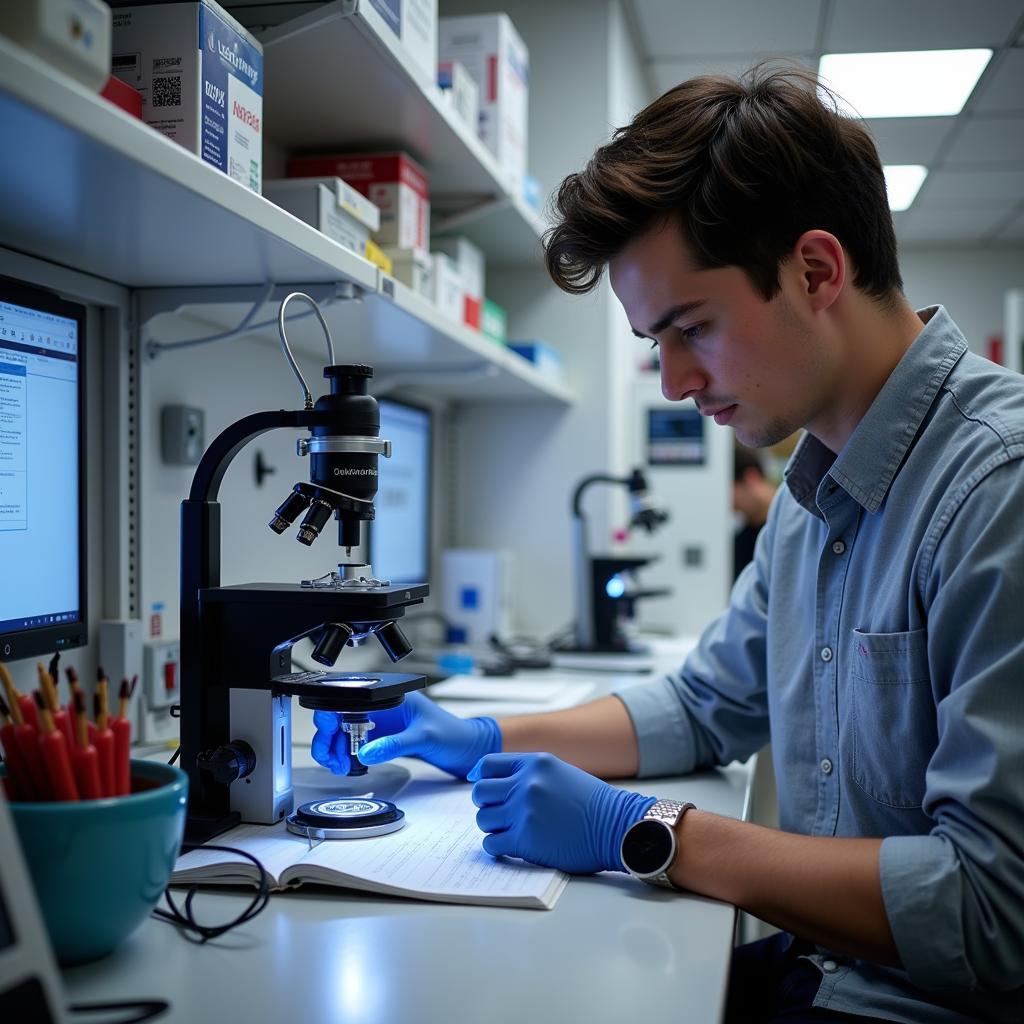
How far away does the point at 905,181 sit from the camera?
470cm

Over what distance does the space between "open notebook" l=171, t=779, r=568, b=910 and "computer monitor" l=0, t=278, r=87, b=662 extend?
13.4 inches

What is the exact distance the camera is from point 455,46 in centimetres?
220

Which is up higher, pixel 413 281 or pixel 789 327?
pixel 413 281

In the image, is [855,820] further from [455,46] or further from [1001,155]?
[1001,155]

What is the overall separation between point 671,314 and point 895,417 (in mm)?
264

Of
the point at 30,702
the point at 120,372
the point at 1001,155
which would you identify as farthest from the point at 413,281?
the point at 1001,155

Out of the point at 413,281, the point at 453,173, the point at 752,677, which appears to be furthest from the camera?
the point at 453,173

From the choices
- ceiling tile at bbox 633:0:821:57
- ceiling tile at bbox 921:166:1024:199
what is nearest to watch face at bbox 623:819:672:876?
ceiling tile at bbox 633:0:821:57

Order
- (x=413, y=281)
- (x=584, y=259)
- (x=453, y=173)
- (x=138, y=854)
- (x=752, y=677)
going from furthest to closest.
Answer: (x=453, y=173)
(x=413, y=281)
(x=752, y=677)
(x=584, y=259)
(x=138, y=854)

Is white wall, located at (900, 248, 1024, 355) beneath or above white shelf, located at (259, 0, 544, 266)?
above

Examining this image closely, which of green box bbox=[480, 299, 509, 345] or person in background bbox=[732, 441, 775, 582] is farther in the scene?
person in background bbox=[732, 441, 775, 582]

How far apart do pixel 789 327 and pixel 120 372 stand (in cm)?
86

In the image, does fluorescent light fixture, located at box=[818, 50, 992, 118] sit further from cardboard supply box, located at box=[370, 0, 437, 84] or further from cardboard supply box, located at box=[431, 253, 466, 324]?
cardboard supply box, located at box=[370, 0, 437, 84]

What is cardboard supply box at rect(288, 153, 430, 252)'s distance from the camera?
167 cm
